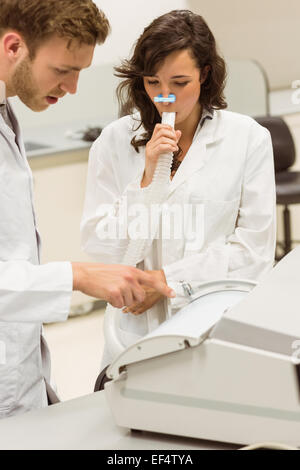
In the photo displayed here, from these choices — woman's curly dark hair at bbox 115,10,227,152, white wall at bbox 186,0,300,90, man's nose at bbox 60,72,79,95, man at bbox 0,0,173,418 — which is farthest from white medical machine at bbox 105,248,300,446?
white wall at bbox 186,0,300,90

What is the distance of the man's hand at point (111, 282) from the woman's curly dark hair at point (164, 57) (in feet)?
2.13

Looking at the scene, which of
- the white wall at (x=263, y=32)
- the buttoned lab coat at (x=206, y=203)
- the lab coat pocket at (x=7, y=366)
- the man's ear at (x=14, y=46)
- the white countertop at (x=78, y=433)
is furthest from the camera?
the white wall at (x=263, y=32)

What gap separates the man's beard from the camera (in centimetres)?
129

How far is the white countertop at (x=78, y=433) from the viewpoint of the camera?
3.80 feet

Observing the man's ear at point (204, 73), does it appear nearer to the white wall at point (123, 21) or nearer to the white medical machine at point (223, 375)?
the white medical machine at point (223, 375)

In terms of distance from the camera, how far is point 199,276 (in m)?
1.75

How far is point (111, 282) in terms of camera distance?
1204 mm

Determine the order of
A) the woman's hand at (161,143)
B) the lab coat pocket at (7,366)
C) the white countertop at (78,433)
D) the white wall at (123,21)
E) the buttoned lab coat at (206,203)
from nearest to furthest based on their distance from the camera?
the white countertop at (78,433) < the lab coat pocket at (7,366) < the woman's hand at (161,143) < the buttoned lab coat at (206,203) < the white wall at (123,21)

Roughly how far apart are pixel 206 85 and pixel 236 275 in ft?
1.70

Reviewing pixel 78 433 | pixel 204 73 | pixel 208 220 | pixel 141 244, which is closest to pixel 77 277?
pixel 78 433

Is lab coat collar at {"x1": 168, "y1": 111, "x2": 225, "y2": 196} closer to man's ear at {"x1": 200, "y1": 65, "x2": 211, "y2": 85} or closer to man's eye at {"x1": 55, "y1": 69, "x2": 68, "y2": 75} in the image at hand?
man's ear at {"x1": 200, "y1": 65, "x2": 211, "y2": 85}

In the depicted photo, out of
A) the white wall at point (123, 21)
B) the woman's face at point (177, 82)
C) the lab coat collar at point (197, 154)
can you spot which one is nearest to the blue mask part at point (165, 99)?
the woman's face at point (177, 82)

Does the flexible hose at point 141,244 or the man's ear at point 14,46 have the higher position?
the man's ear at point 14,46

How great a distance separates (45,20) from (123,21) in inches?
105
